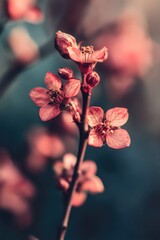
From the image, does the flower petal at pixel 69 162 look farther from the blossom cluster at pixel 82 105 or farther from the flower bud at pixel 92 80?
the flower bud at pixel 92 80

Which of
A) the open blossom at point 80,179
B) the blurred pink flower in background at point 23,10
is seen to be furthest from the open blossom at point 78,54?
the blurred pink flower in background at point 23,10

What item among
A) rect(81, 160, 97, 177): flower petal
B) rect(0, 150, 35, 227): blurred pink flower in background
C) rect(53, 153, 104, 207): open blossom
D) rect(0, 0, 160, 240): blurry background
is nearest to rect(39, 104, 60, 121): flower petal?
rect(53, 153, 104, 207): open blossom

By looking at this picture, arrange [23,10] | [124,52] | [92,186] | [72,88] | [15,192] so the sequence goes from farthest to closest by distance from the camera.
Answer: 1. [124,52]
2. [15,192]
3. [23,10]
4. [92,186]
5. [72,88]

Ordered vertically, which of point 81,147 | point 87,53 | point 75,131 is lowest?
point 75,131

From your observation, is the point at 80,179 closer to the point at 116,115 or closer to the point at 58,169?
the point at 58,169

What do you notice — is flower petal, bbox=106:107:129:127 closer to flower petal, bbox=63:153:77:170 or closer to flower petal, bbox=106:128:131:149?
flower petal, bbox=106:128:131:149

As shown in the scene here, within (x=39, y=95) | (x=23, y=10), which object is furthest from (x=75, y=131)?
(x=39, y=95)

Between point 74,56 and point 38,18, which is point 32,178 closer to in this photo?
point 38,18
